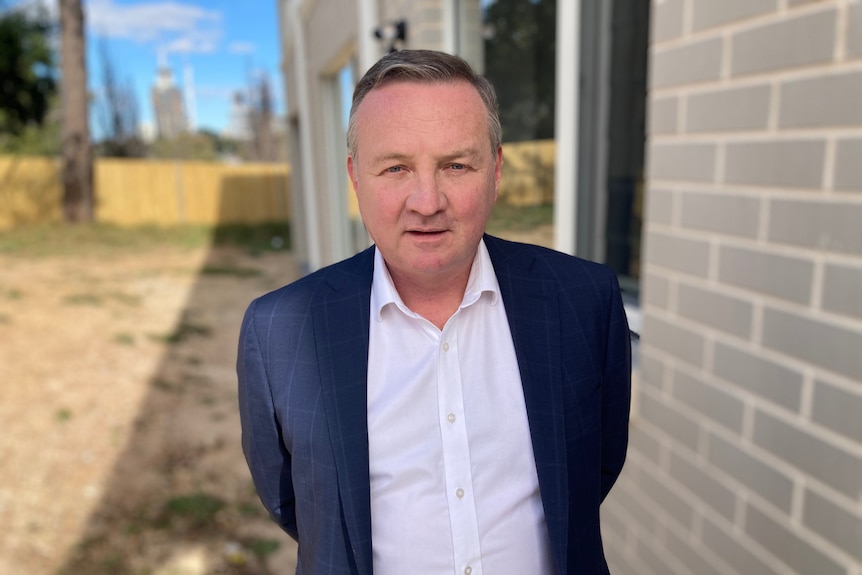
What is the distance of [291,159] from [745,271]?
12.0 meters

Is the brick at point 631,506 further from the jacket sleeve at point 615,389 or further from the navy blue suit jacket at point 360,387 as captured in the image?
the navy blue suit jacket at point 360,387

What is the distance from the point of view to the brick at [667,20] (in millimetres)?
1903

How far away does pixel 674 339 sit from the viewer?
A: 2.07 meters

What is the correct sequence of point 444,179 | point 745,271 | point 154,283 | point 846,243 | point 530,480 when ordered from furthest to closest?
1. point 154,283
2. point 745,271
3. point 846,243
4. point 530,480
5. point 444,179

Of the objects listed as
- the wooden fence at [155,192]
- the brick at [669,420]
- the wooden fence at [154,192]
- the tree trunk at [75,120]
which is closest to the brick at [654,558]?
the brick at [669,420]

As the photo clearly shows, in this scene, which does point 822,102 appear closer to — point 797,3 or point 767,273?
point 797,3

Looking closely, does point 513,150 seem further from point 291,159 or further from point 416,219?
point 291,159

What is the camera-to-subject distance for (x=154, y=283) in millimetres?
10734

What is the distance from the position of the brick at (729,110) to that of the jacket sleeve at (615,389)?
2.19 ft

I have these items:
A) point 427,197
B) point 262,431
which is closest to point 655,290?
point 427,197

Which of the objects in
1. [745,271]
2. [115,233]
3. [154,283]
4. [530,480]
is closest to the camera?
[530,480]

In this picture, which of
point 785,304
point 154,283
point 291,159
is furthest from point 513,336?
point 291,159

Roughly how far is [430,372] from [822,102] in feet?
3.79

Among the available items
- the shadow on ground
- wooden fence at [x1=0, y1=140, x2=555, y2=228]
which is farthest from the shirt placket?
wooden fence at [x1=0, y1=140, x2=555, y2=228]
